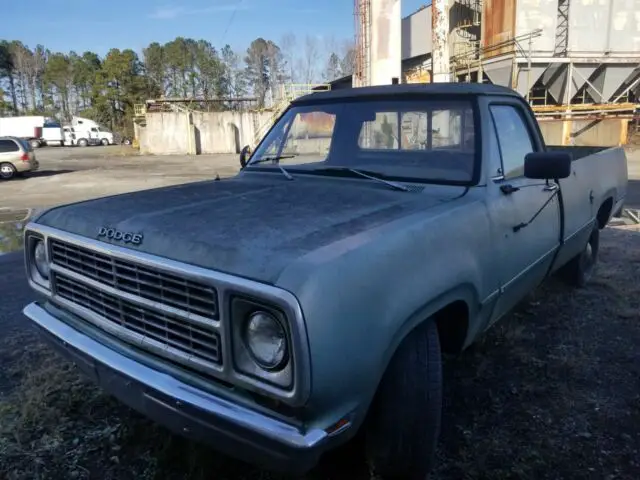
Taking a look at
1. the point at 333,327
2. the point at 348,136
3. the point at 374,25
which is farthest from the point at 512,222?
the point at 374,25

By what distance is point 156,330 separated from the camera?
2.21 metres

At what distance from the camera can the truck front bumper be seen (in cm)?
183

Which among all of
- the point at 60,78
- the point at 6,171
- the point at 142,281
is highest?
the point at 60,78

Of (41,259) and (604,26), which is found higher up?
(604,26)

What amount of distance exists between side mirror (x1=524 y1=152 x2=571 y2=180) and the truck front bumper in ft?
6.51

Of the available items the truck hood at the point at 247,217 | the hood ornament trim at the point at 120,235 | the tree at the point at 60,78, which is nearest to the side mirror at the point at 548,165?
the truck hood at the point at 247,217

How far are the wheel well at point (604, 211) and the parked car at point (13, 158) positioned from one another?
68.4 feet

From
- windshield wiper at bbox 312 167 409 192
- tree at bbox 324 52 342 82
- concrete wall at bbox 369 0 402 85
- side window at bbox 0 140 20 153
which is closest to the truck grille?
windshield wiper at bbox 312 167 409 192

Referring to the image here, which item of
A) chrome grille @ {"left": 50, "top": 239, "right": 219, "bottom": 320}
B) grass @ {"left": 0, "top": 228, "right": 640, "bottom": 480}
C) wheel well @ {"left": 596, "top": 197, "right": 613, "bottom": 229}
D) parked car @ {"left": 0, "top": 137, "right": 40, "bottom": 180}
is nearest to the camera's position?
chrome grille @ {"left": 50, "top": 239, "right": 219, "bottom": 320}

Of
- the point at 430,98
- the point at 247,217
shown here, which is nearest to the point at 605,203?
the point at 430,98

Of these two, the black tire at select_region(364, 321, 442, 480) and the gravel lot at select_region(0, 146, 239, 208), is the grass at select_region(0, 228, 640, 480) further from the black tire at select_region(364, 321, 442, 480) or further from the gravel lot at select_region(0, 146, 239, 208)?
the gravel lot at select_region(0, 146, 239, 208)

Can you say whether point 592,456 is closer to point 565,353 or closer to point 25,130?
point 565,353

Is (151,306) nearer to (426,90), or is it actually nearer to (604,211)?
(426,90)

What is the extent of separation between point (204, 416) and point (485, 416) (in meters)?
1.81
